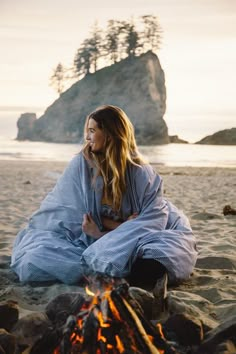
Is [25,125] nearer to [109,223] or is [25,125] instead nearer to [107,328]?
[109,223]

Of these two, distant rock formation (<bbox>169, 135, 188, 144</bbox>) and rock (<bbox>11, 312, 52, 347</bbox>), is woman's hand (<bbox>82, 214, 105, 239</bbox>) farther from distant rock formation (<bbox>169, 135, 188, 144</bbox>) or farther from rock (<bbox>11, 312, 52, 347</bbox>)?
distant rock formation (<bbox>169, 135, 188, 144</bbox>)

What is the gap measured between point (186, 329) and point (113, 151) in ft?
5.09

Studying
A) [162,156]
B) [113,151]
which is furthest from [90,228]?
[162,156]

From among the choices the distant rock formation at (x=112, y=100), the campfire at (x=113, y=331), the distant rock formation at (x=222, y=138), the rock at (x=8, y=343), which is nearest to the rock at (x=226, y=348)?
the campfire at (x=113, y=331)

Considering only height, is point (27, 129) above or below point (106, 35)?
below

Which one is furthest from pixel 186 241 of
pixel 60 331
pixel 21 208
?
pixel 21 208

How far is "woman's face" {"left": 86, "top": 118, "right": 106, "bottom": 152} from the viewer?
3779mm

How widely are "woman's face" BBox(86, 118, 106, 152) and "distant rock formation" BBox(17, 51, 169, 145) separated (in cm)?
6564

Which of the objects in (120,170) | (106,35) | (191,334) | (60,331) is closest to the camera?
(60,331)

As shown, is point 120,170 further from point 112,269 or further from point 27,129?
point 27,129

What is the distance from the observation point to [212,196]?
922cm

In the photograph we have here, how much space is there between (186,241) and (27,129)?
84.9m

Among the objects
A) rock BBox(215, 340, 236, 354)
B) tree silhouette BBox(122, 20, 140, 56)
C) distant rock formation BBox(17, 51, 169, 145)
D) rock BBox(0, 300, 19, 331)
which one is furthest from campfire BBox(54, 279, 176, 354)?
tree silhouette BBox(122, 20, 140, 56)

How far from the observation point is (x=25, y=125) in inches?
3447
